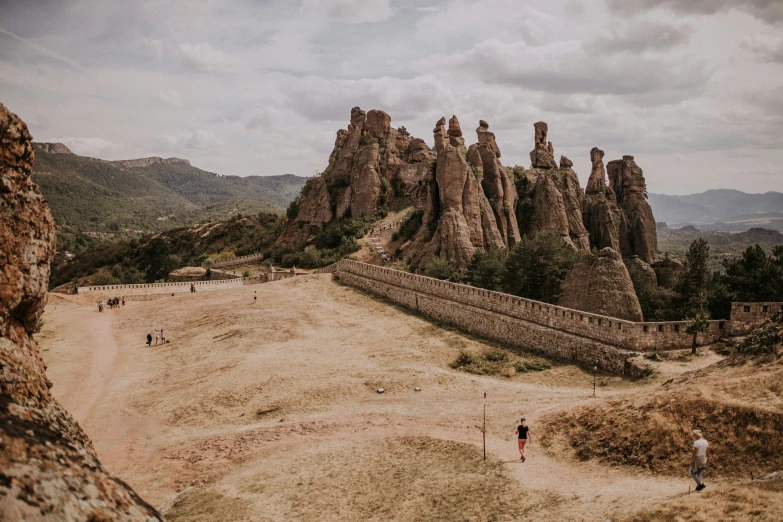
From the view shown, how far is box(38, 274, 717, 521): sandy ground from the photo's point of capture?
12.5 meters

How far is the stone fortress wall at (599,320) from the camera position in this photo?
2178cm

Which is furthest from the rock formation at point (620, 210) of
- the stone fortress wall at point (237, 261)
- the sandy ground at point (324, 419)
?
the stone fortress wall at point (237, 261)

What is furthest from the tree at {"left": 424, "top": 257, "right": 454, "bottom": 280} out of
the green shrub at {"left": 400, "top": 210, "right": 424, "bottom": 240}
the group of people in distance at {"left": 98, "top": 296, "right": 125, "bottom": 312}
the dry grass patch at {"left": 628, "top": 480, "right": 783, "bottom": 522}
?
the dry grass patch at {"left": 628, "top": 480, "right": 783, "bottom": 522}

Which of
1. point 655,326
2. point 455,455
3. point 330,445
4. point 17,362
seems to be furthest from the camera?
point 655,326

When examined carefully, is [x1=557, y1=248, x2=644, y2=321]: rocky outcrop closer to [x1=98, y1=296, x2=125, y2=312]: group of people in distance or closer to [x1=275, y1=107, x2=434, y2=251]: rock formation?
[x1=98, y1=296, x2=125, y2=312]: group of people in distance

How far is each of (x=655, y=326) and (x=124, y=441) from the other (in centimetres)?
2010

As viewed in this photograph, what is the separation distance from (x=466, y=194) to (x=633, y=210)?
32.8 meters

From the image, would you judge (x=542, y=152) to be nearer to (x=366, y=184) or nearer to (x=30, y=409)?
(x=366, y=184)

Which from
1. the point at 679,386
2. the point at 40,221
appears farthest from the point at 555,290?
the point at 40,221

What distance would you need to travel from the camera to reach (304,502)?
13.0m

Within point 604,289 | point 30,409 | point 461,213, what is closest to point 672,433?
point 30,409

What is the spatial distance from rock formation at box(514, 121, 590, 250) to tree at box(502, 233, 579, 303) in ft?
63.3

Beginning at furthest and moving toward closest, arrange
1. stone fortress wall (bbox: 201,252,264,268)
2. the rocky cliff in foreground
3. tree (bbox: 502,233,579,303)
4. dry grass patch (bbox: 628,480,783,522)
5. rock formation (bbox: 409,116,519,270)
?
stone fortress wall (bbox: 201,252,264,268) → the rocky cliff in foreground → rock formation (bbox: 409,116,519,270) → tree (bbox: 502,233,579,303) → dry grass patch (bbox: 628,480,783,522)

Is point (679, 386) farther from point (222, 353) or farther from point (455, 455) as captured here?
point (222, 353)
